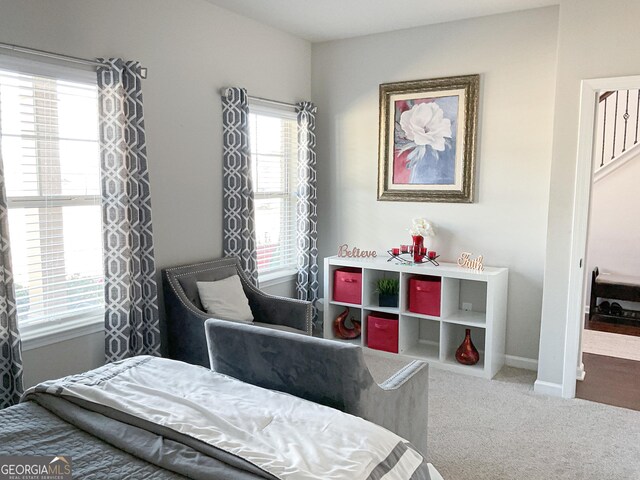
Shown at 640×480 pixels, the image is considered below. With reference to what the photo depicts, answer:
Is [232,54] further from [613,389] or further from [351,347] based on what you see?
[613,389]

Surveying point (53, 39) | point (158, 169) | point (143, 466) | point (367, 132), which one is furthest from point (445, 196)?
point (143, 466)

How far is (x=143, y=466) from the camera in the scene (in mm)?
1677

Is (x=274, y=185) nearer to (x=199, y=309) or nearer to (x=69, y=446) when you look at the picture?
(x=199, y=309)

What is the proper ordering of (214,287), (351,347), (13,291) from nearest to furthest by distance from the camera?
(351,347)
(13,291)
(214,287)

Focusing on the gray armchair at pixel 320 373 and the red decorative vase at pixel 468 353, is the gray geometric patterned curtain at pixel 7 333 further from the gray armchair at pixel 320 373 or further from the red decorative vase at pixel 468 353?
the red decorative vase at pixel 468 353

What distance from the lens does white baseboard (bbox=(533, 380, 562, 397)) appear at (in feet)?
12.2

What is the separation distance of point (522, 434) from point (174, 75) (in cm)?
319

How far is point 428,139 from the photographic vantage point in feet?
14.9

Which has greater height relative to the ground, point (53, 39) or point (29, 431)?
point (53, 39)

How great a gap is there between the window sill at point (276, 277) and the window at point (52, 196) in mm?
1546

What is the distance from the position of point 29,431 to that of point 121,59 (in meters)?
2.28

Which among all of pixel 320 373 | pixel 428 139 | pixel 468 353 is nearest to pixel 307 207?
pixel 428 139

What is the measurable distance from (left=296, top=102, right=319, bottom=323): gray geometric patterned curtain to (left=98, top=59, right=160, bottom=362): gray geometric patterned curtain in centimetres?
175

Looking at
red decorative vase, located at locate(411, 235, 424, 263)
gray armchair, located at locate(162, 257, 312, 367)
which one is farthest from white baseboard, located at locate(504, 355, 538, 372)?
gray armchair, located at locate(162, 257, 312, 367)
